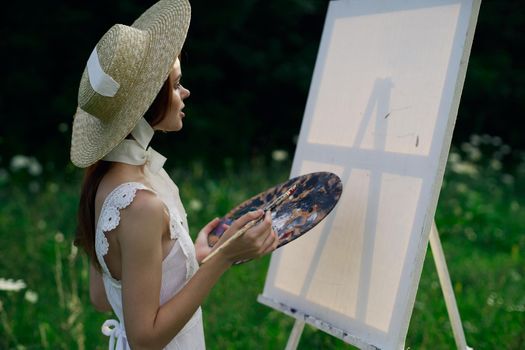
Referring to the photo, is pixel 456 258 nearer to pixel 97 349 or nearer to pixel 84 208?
pixel 97 349

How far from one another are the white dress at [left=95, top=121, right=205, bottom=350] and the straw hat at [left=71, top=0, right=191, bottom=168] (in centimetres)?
7

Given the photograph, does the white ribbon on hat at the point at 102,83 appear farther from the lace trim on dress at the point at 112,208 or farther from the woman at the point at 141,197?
the lace trim on dress at the point at 112,208

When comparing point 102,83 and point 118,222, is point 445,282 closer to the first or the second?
point 118,222

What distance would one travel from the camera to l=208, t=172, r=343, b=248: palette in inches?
57.3

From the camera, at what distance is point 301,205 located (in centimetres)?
155

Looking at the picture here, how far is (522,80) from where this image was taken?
30.6 ft

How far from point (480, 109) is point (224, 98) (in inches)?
151

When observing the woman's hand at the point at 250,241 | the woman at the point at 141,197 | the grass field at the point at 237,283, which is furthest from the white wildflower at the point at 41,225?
the woman's hand at the point at 250,241

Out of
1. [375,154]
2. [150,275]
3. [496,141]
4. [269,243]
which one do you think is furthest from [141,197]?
[496,141]

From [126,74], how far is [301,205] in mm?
492

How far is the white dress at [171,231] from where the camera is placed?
4.34ft

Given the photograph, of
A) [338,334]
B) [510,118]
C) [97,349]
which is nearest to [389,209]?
[338,334]

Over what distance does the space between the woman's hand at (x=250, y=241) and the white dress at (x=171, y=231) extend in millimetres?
113

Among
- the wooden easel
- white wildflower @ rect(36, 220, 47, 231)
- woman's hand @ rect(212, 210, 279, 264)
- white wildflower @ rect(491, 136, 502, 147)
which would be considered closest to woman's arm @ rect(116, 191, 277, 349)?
woman's hand @ rect(212, 210, 279, 264)
